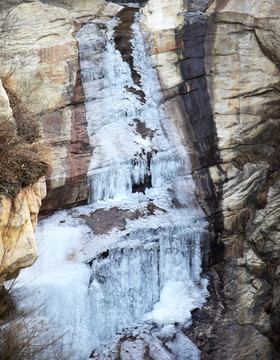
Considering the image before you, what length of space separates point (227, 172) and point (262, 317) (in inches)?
165

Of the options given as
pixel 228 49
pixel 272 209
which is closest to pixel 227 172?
pixel 272 209

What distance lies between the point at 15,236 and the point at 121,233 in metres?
3.64

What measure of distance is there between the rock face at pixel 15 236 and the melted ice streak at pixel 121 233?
4.48 feet

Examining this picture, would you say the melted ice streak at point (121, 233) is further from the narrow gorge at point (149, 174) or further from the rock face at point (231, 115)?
the rock face at point (231, 115)

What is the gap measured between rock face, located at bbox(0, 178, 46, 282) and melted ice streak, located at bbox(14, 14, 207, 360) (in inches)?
53.8

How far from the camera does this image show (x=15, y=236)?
7.92 m

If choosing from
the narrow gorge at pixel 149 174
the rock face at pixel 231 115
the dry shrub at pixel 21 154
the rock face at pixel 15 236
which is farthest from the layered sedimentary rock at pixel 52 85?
the rock face at pixel 15 236

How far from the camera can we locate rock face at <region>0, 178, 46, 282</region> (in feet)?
25.3

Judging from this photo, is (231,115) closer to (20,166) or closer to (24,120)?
(24,120)

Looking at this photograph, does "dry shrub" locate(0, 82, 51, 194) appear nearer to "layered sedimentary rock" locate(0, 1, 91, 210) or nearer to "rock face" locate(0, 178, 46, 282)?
"rock face" locate(0, 178, 46, 282)

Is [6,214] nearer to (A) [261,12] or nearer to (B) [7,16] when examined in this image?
(B) [7,16]

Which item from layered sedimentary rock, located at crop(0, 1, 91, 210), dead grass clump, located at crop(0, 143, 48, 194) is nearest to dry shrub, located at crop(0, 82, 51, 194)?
dead grass clump, located at crop(0, 143, 48, 194)

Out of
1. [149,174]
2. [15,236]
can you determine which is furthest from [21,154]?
[149,174]

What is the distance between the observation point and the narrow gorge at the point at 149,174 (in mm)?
10031
